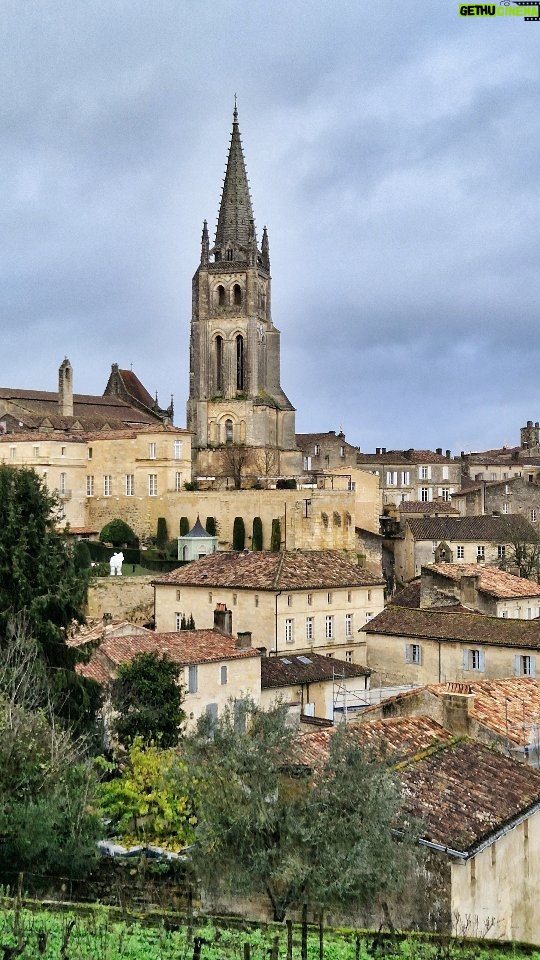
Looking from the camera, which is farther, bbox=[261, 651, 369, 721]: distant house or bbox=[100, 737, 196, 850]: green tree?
bbox=[261, 651, 369, 721]: distant house

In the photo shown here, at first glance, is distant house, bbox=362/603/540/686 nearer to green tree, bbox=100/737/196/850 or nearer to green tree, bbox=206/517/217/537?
green tree, bbox=100/737/196/850

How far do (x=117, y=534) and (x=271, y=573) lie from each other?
23.3 metres

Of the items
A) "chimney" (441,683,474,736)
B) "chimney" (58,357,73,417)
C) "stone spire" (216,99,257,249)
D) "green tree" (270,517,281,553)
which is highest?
"stone spire" (216,99,257,249)

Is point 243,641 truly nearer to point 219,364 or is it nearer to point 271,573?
point 271,573

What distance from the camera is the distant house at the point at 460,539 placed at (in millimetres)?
61938

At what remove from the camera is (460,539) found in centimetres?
6222

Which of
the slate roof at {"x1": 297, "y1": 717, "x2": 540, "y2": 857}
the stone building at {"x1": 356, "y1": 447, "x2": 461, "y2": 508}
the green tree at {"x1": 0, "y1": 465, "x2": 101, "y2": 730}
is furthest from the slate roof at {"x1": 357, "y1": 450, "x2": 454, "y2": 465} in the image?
the slate roof at {"x1": 297, "y1": 717, "x2": 540, "y2": 857}

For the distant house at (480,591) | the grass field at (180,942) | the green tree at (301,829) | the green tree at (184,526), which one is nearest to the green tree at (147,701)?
the green tree at (301,829)

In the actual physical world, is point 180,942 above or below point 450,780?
below

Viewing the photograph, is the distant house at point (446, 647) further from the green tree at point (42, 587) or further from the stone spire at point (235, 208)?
the stone spire at point (235, 208)

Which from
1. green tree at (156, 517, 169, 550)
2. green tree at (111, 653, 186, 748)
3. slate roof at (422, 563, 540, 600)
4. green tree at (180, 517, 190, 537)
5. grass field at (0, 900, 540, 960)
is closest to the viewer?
grass field at (0, 900, 540, 960)

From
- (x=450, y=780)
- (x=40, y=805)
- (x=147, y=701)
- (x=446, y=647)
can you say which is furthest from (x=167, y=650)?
(x=450, y=780)

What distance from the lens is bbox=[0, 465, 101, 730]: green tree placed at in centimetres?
2592

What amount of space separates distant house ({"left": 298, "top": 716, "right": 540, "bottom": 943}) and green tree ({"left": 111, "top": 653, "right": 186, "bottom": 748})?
799cm
